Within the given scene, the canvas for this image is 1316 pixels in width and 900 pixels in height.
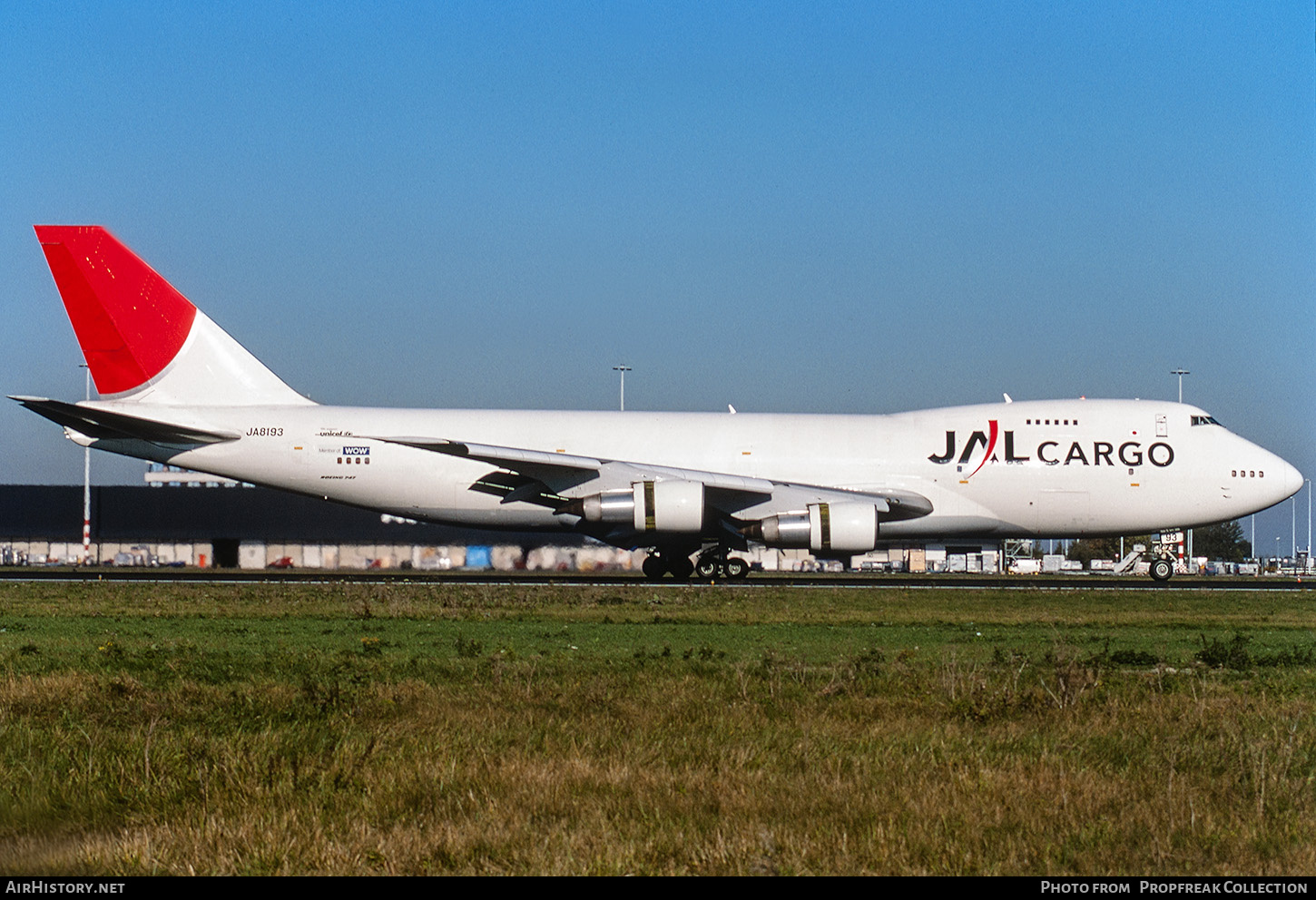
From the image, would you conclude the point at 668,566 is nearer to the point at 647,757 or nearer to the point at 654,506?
the point at 654,506

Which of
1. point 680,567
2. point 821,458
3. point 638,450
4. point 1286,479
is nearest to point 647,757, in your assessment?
point 638,450

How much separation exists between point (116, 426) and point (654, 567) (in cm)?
1329

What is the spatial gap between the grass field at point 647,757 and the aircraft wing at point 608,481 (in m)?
13.8

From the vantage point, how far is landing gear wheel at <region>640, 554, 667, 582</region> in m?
32.6

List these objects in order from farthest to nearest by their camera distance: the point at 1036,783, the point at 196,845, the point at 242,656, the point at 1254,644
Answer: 1. the point at 1254,644
2. the point at 242,656
3. the point at 1036,783
4. the point at 196,845

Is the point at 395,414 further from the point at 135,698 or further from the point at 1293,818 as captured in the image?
the point at 1293,818

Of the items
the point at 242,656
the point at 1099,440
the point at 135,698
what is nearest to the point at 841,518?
the point at 1099,440

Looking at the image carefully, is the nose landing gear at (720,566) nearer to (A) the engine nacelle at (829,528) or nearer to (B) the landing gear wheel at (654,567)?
(B) the landing gear wheel at (654,567)

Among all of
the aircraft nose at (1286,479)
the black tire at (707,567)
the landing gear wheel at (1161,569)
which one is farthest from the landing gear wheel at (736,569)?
the aircraft nose at (1286,479)

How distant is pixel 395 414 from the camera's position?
106 feet

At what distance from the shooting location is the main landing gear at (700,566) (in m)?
32.1

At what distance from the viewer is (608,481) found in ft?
100

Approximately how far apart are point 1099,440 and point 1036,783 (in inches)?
1069

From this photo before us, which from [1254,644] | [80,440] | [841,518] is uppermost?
[80,440]
